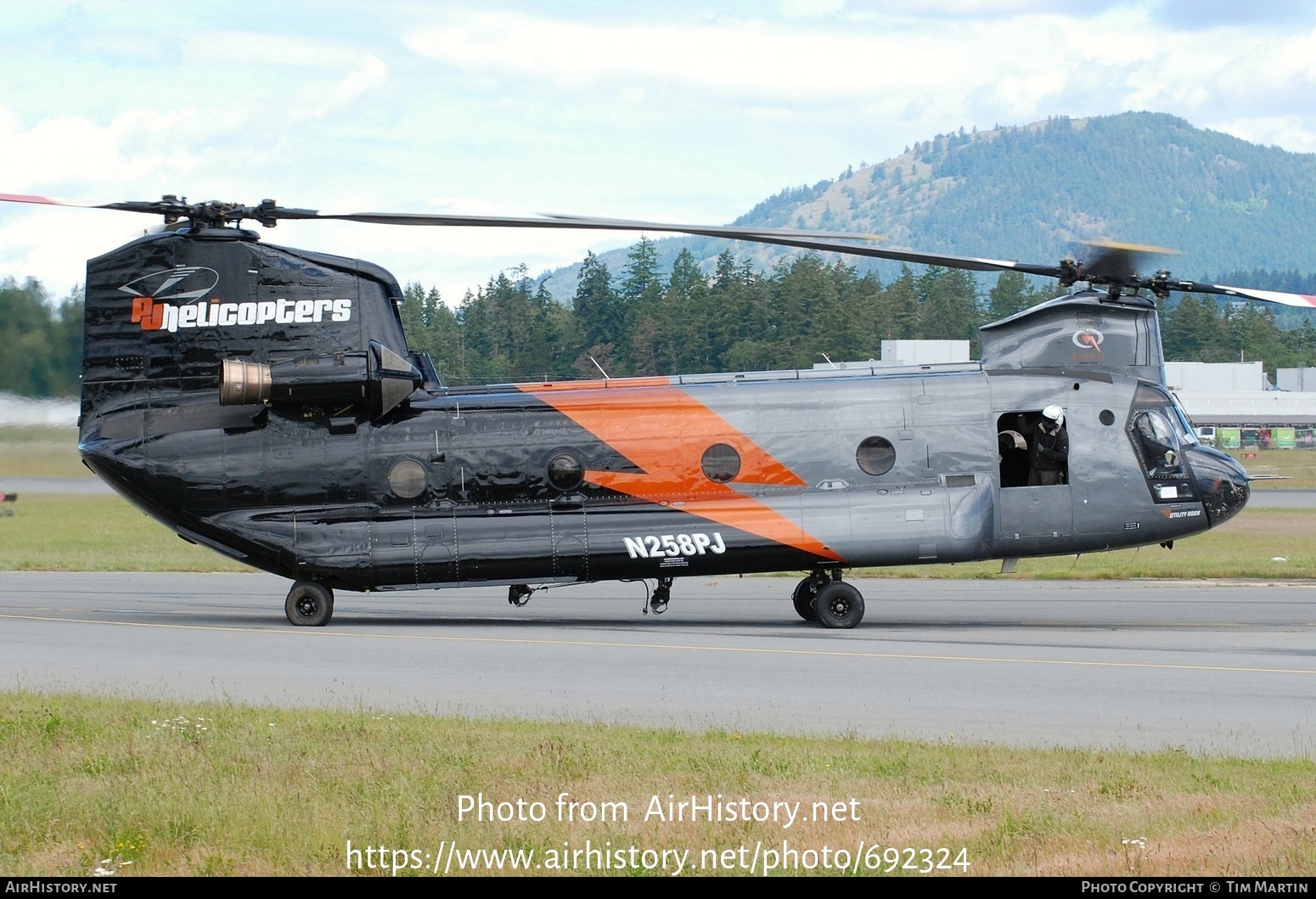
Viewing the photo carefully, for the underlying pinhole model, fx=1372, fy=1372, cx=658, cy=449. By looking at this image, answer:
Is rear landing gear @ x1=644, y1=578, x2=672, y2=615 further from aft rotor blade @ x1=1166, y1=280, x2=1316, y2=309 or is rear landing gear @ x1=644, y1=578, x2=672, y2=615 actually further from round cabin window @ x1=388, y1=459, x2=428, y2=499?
aft rotor blade @ x1=1166, y1=280, x2=1316, y2=309

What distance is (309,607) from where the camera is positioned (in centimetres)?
1842

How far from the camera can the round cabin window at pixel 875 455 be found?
59.3 ft

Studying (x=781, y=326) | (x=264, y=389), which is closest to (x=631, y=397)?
(x=264, y=389)

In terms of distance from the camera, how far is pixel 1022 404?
59.7 feet

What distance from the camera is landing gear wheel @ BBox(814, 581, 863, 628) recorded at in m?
18.0

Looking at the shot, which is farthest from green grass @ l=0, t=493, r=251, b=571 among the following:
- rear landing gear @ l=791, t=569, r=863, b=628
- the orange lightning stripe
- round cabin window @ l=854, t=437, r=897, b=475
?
round cabin window @ l=854, t=437, r=897, b=475

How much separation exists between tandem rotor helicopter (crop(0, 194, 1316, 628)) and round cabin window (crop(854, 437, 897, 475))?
1.0 inches

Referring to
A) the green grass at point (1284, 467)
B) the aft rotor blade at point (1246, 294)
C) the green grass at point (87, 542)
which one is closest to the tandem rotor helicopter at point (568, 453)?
the aft rotor blade at point (1246, 294)

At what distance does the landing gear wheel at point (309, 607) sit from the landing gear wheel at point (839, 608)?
258 inches

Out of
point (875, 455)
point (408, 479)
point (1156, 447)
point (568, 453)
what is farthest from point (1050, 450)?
point (408, 479)

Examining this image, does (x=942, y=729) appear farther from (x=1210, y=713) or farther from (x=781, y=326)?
(x=781, y=326)

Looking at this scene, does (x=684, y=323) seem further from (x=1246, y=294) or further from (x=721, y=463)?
(x=1246, y=294)

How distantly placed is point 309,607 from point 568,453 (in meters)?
4.08

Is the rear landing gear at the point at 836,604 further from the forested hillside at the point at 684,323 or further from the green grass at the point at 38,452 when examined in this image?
the forested hillside at the point at 684,323
